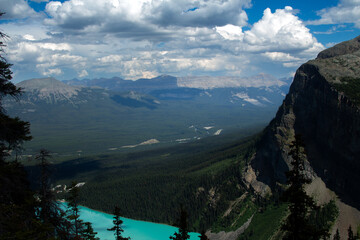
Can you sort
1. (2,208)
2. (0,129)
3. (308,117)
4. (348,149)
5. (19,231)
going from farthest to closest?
(308,117), (348,149), (0,129), (2,208), (19,231)

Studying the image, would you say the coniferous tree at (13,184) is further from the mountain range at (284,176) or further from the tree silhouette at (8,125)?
the mountain range at (284,176)

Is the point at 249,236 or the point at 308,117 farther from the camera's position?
the point at 308,117

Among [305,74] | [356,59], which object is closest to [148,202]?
[305,74]

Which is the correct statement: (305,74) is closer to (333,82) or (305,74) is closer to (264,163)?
(333,82)

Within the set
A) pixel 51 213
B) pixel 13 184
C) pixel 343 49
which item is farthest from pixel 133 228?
pixel 343 49

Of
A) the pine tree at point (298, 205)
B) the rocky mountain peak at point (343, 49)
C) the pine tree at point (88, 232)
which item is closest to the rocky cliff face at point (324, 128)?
the rocky mountain peak at point (343, 49)

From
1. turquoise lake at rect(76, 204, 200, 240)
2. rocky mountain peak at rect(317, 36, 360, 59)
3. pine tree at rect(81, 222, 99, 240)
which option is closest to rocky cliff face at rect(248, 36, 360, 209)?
rocky mountain peak at rect(317, 36, 360, 59)

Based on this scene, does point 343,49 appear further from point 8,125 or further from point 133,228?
point 8,125
